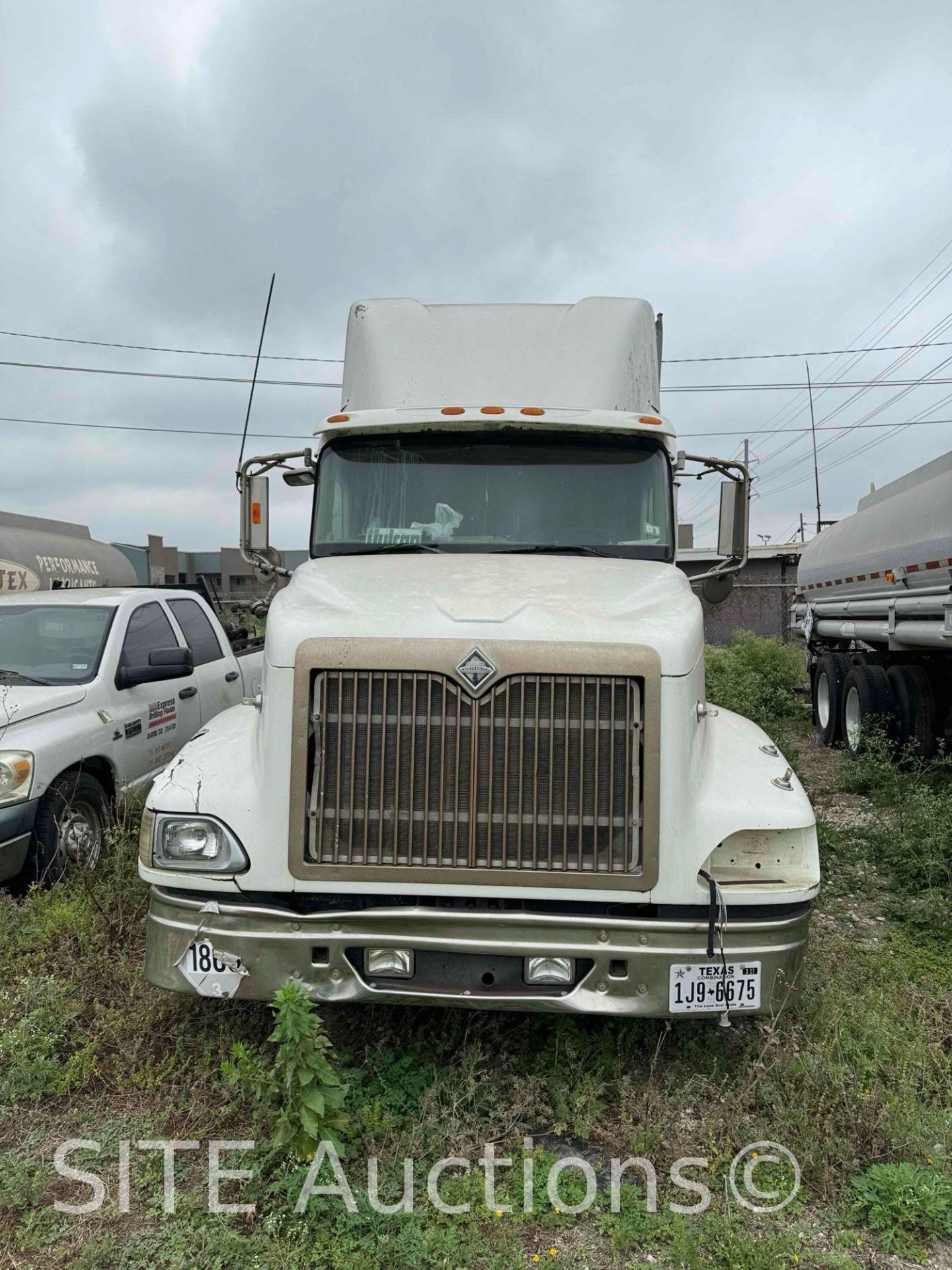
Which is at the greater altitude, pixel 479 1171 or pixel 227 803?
pixel 227 803

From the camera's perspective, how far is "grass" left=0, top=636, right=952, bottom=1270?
8.61 ft

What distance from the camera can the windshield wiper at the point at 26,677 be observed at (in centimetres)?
560

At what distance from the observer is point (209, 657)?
7.50 m

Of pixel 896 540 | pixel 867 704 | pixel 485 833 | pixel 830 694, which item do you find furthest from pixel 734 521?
pixel 830 694

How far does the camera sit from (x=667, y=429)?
465 centimetres

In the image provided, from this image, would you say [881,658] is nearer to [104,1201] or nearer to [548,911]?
[548,911]

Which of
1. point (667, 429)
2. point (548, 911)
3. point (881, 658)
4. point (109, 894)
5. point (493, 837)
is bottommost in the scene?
point (109, 894)

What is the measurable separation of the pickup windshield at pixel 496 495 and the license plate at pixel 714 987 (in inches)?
82.8

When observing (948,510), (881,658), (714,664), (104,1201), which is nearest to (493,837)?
(104,1201)

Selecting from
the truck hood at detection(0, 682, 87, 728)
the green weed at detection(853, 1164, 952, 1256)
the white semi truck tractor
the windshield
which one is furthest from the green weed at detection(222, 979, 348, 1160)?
the windshield

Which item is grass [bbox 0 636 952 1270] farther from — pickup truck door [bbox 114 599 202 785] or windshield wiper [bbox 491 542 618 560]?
windshield wiper [bbox 491 542 618 560]

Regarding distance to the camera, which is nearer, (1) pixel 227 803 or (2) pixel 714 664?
(1) pixel 227 803

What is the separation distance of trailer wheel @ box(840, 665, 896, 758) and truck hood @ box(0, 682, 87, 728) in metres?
7.29

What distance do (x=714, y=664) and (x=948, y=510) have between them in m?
7.43
